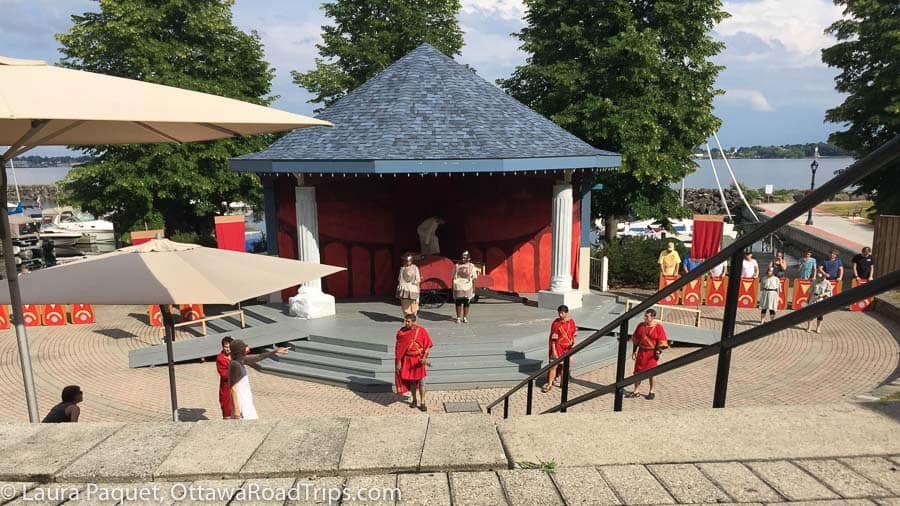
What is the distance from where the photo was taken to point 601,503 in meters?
2.25

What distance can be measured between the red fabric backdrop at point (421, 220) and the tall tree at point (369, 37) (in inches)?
450

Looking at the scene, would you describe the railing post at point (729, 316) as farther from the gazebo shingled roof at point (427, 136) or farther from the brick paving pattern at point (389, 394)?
the gazebo shingled roof at point (427, 136)

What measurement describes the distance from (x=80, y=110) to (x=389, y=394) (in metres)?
7.34

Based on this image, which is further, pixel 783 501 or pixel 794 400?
pixel 794 400

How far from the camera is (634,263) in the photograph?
18.0 metres

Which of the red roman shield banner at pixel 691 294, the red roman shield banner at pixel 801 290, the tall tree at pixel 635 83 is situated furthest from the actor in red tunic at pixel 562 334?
the tall tree at pixel 635 83

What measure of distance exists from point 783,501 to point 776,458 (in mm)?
317

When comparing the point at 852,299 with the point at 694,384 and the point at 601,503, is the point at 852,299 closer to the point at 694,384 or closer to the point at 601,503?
the point at 601,503

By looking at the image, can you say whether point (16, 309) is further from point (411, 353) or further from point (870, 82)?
point (870, 82)

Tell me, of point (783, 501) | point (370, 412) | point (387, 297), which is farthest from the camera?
point (387, 297)

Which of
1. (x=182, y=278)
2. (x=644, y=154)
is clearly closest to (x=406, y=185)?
(x=644, y=154)

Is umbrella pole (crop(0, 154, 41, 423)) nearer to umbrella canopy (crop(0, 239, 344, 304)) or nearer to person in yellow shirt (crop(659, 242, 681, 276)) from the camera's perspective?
umbrella canopy (crop(0, 239, 344, 304))

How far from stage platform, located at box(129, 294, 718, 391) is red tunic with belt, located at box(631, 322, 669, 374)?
211cm

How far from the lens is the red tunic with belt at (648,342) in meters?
8.61
